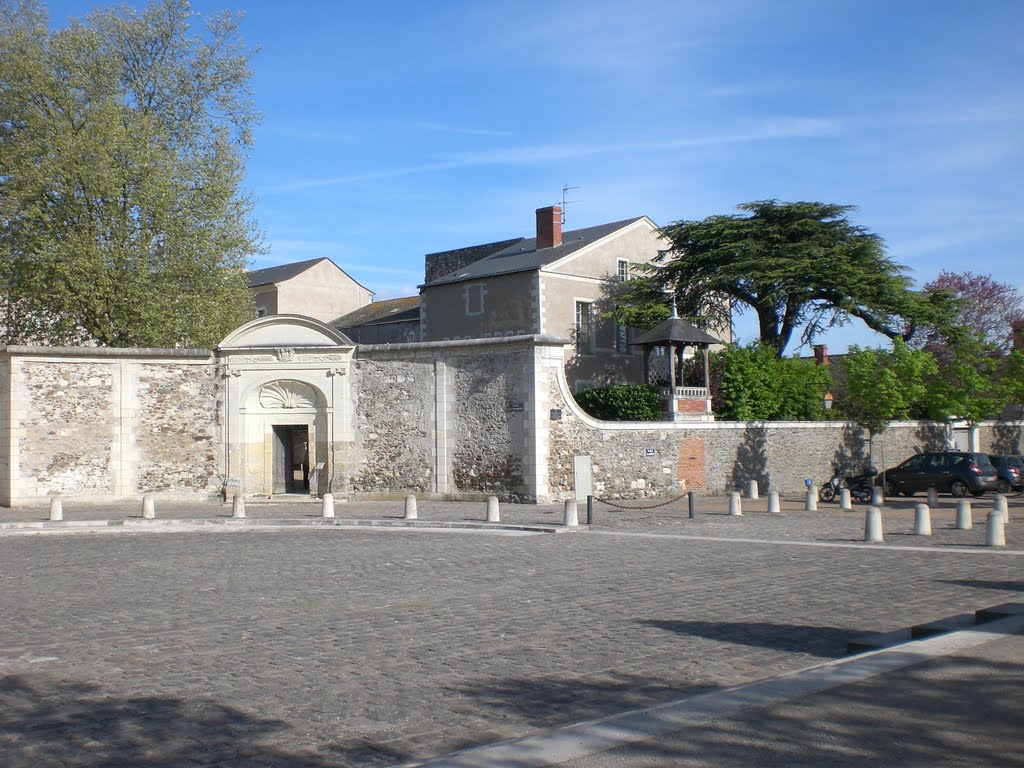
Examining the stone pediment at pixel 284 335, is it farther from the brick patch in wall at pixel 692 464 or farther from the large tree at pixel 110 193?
the brick patch in wall at pixel 692 464

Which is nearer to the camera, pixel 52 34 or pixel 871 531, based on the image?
pixel 871 531

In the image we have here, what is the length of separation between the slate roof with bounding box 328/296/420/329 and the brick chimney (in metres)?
6.78

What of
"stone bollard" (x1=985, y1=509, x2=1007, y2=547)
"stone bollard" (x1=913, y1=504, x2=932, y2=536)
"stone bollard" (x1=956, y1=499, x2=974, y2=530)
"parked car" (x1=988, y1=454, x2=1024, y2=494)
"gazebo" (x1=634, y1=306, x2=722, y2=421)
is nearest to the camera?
"stone bollard" (x1=985, y1=509, x2=1007, y2=547)

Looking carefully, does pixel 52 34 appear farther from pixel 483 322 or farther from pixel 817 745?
pixel 817 745

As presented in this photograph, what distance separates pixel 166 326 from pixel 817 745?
2514 centimetres

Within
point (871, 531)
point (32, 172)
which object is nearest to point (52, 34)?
point (32, 172)

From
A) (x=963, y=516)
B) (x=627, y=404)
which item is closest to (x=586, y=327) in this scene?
(x=627, y=404)

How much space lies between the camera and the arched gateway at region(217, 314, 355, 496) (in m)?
26.0

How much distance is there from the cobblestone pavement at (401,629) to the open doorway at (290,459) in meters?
9.30

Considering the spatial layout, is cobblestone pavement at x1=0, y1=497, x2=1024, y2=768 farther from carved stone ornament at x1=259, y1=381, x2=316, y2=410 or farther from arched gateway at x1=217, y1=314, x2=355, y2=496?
carved stone ornament at x1=259, y1=381, x2=316, y2=410

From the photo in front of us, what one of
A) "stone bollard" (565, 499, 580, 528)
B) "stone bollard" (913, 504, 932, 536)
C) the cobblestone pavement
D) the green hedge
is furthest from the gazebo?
the cobblestone pavement

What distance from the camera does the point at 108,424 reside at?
82.4 feet

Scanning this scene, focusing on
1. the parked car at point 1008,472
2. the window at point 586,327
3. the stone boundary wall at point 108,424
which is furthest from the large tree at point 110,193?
the parked car at point 1008,472

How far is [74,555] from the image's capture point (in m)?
15.4
